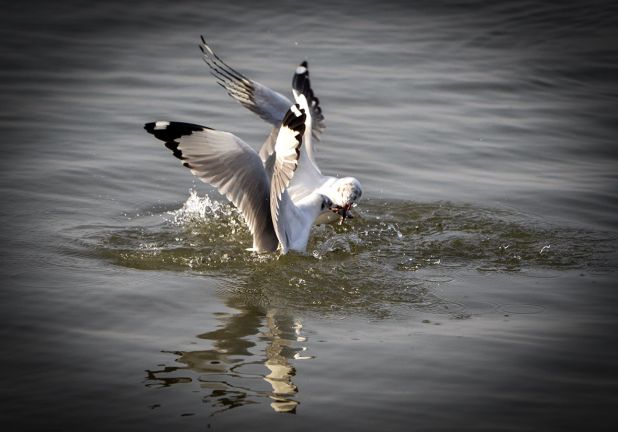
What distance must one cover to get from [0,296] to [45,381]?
4.05 feet

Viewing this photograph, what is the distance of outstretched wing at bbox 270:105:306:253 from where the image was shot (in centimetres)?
638

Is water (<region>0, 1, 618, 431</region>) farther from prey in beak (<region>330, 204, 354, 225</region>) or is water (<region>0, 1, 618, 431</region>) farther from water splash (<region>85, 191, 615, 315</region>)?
prey in beak (<region>330, 204, 354, 225</region>)

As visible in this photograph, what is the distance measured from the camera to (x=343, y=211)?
25.2 feet

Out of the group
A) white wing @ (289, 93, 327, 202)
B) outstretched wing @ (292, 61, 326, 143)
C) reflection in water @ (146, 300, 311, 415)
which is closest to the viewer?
reflection in water @ (146, 300, 311, 415)

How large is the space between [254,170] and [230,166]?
0.18 meters

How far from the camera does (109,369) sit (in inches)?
186

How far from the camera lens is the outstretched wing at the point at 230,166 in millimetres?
6477

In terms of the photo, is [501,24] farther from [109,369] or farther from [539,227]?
[109,369]

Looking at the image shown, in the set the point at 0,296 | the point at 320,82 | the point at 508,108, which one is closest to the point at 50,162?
the point at 0,296

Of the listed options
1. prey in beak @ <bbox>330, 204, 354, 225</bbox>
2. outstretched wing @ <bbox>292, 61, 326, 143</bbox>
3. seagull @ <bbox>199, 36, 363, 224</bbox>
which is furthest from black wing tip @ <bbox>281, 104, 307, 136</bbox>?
outstretched wing @ <bbox>292, 61, 326, 143</bbox>

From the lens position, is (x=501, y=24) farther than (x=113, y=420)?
Yes

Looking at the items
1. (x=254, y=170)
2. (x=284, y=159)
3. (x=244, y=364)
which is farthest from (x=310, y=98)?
(x=244, y=364)

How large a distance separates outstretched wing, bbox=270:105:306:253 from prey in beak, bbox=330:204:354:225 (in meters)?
0.86

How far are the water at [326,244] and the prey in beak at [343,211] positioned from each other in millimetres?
159
